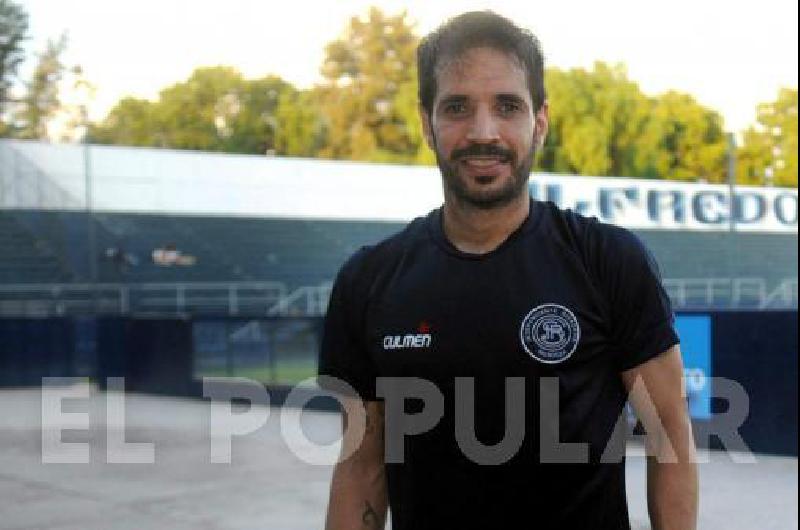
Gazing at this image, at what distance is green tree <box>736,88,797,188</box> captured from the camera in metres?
57.8

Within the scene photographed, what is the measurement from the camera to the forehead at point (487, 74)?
83.6 inches

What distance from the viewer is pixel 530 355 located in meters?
2.06

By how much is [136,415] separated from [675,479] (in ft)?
49.0

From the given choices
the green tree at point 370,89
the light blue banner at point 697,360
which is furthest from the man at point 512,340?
the green tree at point 370,89

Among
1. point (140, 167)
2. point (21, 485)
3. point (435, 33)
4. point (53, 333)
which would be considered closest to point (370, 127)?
point (140, 167)

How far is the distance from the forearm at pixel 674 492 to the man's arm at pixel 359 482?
502 mm

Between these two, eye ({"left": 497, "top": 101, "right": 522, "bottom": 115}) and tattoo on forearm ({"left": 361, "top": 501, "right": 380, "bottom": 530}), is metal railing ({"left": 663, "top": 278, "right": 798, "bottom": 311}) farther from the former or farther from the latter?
eye ({"left": 497, "top": 101, "right": 522, "bottom": 115})

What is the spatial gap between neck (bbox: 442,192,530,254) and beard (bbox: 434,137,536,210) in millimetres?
11

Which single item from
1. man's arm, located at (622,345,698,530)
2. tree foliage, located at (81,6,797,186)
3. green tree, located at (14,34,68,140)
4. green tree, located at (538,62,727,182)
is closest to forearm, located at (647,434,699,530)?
man's arm, located at (622,345,698,530)

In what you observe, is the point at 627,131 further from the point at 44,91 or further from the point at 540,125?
the point at 540,125

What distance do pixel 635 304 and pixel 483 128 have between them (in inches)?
15.0

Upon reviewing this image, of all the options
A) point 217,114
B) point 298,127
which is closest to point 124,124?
point 217,114

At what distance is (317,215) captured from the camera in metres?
→ 40.9

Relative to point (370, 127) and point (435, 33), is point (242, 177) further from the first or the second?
point (435, 33)
